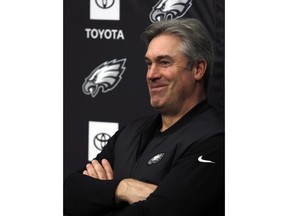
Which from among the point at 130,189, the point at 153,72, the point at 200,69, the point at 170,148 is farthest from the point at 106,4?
the point at 130,189

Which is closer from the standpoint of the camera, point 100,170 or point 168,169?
point 168,169

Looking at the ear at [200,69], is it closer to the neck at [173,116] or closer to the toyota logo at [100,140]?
the neck at [173,116]

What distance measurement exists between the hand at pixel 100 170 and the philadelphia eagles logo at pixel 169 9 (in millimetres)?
711

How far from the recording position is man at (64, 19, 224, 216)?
4.10 meters

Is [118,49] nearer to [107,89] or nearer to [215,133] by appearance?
[107,89]

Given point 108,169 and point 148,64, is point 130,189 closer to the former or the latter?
point 108,169

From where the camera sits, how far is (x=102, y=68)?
4.44 m

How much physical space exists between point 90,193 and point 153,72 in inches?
24.3

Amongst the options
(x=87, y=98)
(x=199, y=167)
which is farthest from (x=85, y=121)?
(x=199, y=167)

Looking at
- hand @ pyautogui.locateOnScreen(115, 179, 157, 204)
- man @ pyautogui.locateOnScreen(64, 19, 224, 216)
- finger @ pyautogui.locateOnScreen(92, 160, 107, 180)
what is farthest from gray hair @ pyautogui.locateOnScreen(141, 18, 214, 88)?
finger @ pyautogui.locateOnScreen(92, 160, 107, 180)

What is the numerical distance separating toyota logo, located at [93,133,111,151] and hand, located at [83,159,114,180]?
78mm

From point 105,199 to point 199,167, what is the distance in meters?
0.46

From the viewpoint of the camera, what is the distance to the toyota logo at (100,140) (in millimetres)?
4461

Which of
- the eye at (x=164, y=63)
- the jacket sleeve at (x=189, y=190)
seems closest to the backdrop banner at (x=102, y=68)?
the eye at (x=164, y=63)
